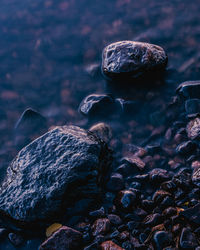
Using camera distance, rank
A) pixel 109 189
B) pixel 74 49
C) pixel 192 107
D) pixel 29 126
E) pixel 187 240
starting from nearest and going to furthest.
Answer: pixel 187 240, pixel 109 189, pixel 192 107, pixel 29 126, pixel 74 49

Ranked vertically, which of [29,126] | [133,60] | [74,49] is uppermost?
[74,49]

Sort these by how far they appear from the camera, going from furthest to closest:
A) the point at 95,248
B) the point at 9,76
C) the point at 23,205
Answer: the point at 9,76
the point at 23,205
the point at 95,248

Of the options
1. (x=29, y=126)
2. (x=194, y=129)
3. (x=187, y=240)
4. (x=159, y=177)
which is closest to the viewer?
(x=187, y=240)

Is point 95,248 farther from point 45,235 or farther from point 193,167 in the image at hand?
point 193,167

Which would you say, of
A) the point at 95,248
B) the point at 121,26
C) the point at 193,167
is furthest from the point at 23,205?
the point at 121,26

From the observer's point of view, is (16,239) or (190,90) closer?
(16,239)

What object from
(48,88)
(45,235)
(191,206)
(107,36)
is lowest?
(45,235)

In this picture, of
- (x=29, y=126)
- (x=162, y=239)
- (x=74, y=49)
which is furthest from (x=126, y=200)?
(x=74, y=49)

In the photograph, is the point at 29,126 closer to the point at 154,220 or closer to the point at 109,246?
the point at 109,246

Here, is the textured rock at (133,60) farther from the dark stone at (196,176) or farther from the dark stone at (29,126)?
the dark stone at (196,176)
